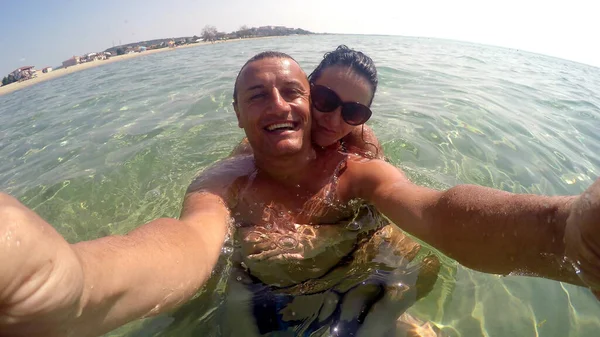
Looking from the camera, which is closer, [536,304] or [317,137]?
[536,304]

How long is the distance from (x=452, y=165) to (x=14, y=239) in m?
4.78

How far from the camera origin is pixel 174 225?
5.73ft

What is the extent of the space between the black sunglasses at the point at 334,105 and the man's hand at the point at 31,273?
8.18 feet

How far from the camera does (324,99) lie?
10.5 ft

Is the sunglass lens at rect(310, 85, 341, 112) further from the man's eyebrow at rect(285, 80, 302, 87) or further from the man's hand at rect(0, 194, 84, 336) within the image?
the man's hand at rect(0, 194, 84, 336)

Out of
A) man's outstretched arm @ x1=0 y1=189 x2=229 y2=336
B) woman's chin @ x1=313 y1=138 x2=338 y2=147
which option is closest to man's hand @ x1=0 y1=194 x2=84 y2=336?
man's outstretched arm @ x1=0 y1=189 x2=229 y2=336

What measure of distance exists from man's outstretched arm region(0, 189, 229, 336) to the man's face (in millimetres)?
880

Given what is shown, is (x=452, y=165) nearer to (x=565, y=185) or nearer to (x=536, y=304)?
(x=565, y=185)

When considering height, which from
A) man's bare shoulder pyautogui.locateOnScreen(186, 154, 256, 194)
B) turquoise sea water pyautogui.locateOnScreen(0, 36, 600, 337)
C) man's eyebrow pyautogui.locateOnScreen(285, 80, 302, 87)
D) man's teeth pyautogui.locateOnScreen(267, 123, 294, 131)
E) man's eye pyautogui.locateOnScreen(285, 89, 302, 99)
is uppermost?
man's eyebrow pyautogui.locateOnScreen(285, 80, 302, 87)

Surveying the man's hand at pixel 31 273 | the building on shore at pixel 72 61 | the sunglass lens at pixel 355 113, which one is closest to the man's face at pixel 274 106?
the sunglass lens at pixel 355 113

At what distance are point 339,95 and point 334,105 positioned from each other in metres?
0.13

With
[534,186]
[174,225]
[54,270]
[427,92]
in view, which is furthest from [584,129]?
[54,270]

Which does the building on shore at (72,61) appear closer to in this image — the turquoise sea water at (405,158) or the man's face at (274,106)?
the turquoise sea water at (405,158)

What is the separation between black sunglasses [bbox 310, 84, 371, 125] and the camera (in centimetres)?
316
